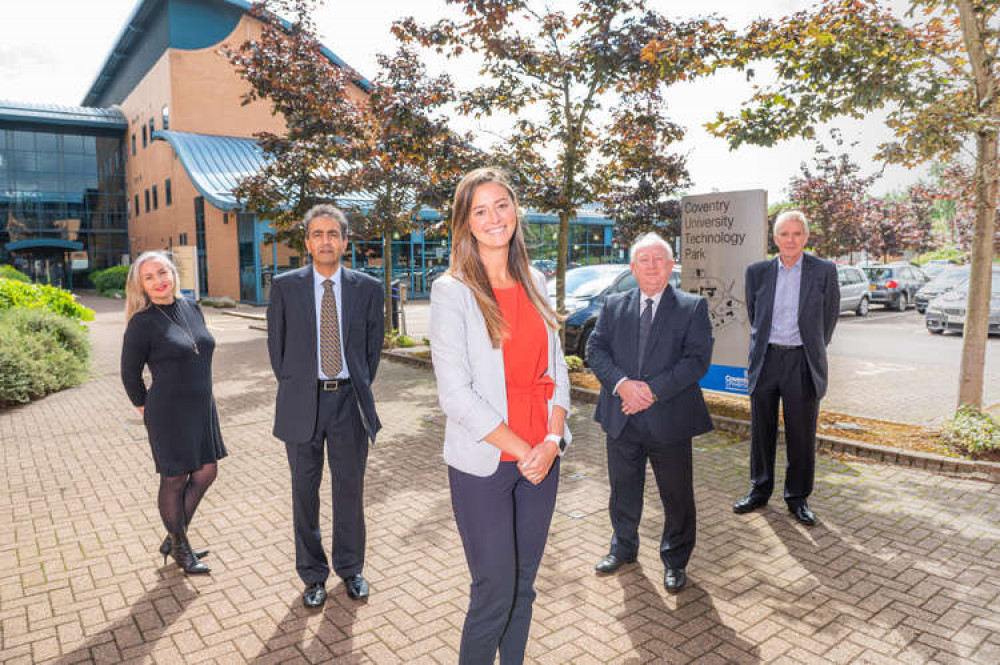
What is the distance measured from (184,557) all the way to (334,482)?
1098 mm

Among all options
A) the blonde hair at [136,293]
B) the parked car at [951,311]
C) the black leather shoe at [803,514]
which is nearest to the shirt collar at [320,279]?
the blonde hair at [136,293]

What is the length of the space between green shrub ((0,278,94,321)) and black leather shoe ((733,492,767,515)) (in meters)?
11.1

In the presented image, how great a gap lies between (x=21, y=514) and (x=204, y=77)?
32284 millimetres

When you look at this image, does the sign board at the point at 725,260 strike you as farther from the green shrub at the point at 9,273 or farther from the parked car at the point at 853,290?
the green shrub at the point at 9,273

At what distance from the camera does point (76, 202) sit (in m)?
42.9

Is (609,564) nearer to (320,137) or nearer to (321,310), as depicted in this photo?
(321,310)

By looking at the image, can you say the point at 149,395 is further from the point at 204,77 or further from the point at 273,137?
the point at 204,77

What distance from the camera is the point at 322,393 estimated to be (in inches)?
137

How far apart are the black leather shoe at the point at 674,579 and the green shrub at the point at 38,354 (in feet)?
28.7

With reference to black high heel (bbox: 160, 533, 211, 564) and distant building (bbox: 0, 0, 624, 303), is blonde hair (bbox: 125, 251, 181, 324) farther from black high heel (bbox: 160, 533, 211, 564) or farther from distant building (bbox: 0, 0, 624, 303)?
distant building (bbox: 0, 0, 624, 303)

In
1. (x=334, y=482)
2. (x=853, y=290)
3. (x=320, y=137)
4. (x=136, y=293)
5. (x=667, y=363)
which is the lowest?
(x=334, y=482)

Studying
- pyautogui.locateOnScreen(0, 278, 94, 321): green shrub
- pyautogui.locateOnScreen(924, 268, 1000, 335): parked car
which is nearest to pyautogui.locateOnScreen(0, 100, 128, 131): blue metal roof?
pyautogui.locateOnScreen(0, 278, 94, 321): green shrub

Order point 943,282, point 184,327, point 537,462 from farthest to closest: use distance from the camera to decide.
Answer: point 943,282 < point 184,327 < point 537,462

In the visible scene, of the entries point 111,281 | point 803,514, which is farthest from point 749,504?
point 111,281
